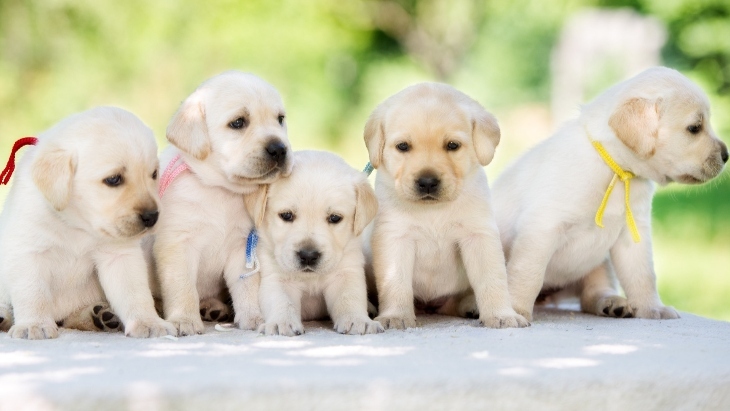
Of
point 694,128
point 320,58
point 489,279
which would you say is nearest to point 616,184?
point 694,128

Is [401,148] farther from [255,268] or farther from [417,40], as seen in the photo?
[417,40]

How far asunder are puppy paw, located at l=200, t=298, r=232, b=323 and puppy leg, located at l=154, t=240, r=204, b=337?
360mm

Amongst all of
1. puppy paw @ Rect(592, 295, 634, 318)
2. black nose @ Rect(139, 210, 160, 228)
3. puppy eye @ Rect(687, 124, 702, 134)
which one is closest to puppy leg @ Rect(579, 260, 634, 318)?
puppy paw @ Rect(592, 295, 634, 318)

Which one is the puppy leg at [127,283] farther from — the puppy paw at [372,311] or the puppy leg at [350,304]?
the puppy paw at [372,311]

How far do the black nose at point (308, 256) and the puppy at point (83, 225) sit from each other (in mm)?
700

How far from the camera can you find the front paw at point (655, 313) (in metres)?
4.93

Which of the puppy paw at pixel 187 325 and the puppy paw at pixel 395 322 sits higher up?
the puppy paw at pixel 395 322

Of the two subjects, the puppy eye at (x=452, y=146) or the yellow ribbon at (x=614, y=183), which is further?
the yellow ribbon at (x=614, y=183)

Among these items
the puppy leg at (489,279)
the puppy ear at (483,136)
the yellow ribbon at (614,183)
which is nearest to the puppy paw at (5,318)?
the puppy leg at (489,279)

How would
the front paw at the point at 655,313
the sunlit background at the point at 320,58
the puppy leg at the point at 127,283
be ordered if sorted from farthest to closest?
the sunlit background at the point at 320,58, the front paw at the point at 655,313, the puppy leg at the point at 127,283

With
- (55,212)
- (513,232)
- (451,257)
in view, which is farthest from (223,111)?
(513,232)

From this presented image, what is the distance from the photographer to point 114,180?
412cm

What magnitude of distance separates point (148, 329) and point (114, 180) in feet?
2.35

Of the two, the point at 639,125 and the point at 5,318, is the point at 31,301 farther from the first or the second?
the point at 639,125
